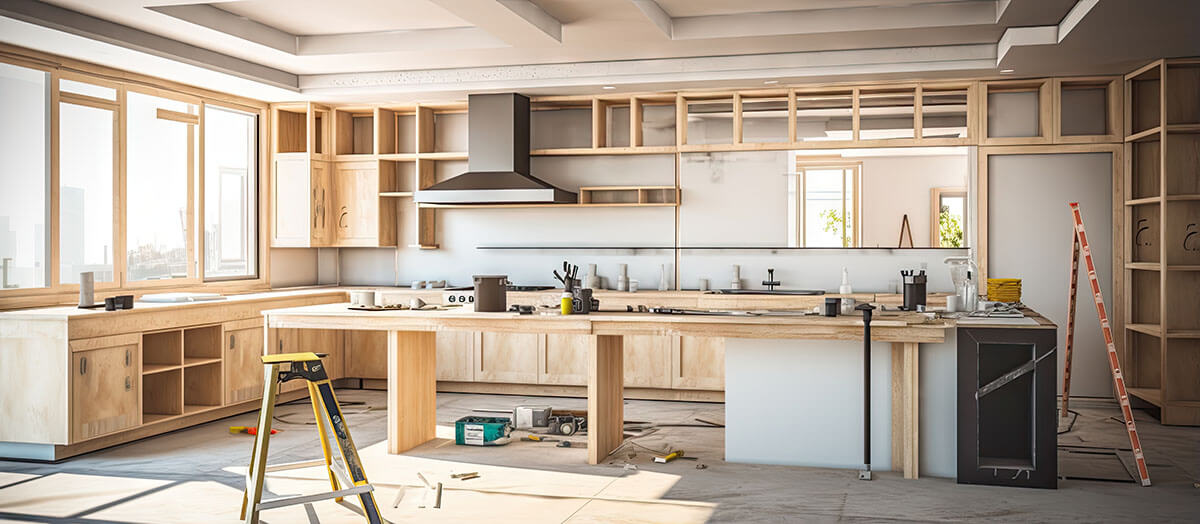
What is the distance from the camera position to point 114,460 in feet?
19.1

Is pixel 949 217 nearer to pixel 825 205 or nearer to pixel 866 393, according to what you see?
A: pixel 825 205

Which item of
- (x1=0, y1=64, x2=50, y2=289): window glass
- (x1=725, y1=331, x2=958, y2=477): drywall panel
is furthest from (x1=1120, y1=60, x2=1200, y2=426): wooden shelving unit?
(x1=0, y1=64, x2=50, y2=289): window glass

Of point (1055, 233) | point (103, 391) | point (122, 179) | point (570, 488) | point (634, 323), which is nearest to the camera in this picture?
point (570, 488)

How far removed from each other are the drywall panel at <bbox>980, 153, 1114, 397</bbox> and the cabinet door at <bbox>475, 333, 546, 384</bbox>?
12.4ft

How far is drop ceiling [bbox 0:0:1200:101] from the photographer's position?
5.88 metres

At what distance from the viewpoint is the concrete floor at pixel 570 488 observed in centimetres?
457

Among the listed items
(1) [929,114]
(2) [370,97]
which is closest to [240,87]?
(2) [370,97]

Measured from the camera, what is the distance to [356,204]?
895 centimetres

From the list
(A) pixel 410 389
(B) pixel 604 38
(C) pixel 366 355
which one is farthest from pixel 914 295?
(C) pixel 366 355

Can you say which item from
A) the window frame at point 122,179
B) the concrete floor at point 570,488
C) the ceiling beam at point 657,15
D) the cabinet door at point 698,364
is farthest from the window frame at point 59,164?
the cabinet door at point 698,364

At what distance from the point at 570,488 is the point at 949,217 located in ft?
14.3

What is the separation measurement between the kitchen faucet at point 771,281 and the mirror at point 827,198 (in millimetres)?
237

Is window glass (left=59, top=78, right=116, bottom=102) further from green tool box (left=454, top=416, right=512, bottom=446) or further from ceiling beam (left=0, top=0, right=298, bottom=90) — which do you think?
green tool box (left=454, top=416, right=512, bottom=446)

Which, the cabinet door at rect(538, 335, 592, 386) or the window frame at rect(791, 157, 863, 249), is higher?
the window frame at rect(791, 157, 863, 249)
